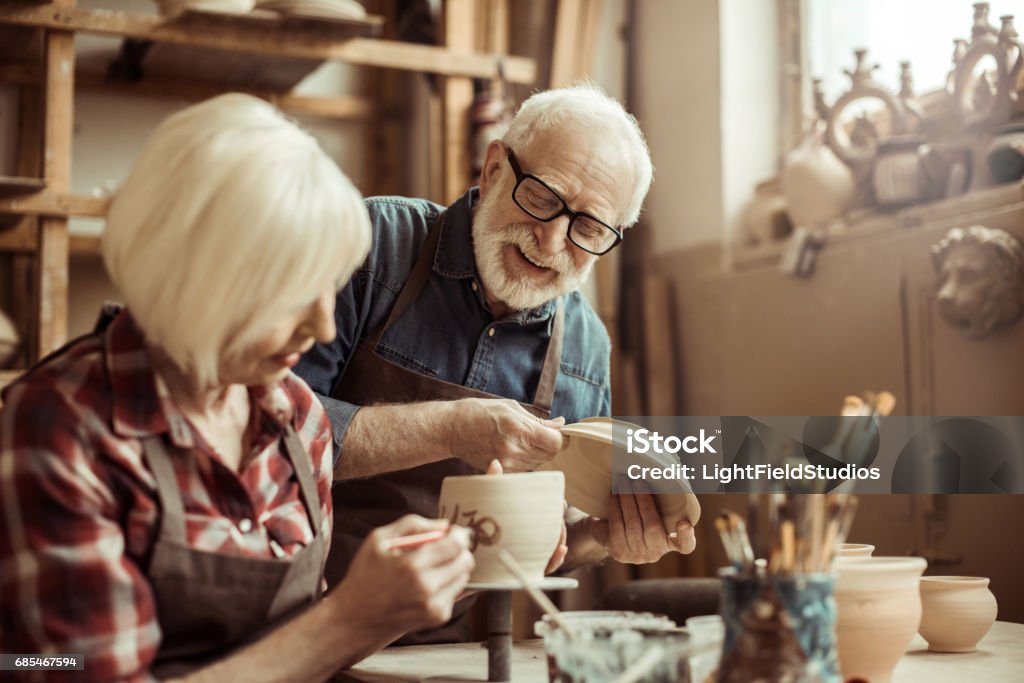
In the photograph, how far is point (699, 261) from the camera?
444cm

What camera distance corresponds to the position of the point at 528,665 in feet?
5.30

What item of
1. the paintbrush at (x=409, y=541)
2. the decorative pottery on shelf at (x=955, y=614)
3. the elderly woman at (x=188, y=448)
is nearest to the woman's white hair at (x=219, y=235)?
the elderly woman at (x=188, y=448)

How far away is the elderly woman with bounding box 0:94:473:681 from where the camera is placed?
1.08 metres

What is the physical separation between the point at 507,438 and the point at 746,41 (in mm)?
3056

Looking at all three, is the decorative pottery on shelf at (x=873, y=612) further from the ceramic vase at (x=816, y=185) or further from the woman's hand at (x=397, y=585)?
the ceramic vase at (x=816, y=185)

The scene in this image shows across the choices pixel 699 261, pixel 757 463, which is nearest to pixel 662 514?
pixel 757 463

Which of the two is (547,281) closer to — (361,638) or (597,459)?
(597,459)

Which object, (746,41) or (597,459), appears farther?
(746,41)

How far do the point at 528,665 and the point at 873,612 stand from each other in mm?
548

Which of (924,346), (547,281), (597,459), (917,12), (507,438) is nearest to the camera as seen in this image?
(597,459)

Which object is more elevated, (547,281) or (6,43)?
(6,43)

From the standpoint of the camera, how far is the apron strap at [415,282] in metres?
2.27

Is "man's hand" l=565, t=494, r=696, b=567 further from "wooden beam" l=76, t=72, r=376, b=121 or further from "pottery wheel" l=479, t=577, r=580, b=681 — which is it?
"wooden beam" l=76, t=72, r=376, b=121

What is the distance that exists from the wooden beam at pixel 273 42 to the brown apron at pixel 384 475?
78.6 inches
